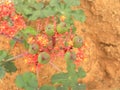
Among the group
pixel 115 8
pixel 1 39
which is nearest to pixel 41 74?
pixel 1 39

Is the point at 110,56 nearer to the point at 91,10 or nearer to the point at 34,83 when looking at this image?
the point at 91,10

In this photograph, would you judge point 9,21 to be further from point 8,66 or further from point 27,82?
point 27,82

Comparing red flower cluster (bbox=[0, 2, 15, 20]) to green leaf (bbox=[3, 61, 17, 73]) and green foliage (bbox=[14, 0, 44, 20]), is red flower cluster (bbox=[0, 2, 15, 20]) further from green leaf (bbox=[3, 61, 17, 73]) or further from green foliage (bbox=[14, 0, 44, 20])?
green leaf (bbox=[3, 61, 17, 73])

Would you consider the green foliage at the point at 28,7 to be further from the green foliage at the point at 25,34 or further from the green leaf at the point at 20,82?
the green leaf at the point at 20,82

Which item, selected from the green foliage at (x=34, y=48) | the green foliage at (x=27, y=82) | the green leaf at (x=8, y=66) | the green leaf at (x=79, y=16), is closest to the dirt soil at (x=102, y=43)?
the green leaf at (x=79, y=16)

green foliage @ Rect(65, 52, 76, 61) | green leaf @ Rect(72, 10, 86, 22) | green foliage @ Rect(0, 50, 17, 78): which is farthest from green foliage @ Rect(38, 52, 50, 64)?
green leaf @ Rect(72, 10, 86, 22)

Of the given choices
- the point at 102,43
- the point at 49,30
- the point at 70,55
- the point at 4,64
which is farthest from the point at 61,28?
the point at 102,43
